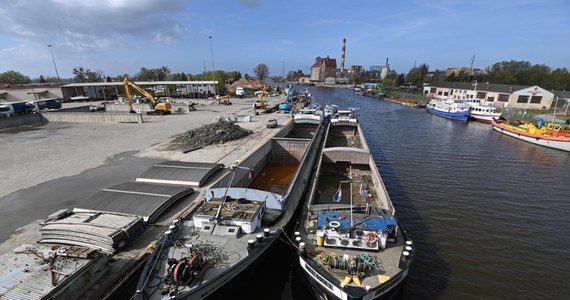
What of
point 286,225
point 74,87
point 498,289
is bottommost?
point 498,289

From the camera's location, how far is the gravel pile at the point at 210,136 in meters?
31.6

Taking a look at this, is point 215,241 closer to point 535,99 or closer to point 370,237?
point 370,237

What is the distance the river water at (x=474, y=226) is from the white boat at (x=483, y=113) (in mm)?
21540

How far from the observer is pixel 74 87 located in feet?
239

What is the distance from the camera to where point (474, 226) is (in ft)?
59.3

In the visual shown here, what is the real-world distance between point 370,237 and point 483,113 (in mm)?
59320

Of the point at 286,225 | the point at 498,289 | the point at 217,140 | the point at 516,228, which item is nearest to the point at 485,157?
the point at 516,228

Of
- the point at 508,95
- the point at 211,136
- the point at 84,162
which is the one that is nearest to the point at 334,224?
the point at 211,136

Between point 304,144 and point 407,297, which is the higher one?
point 304,144

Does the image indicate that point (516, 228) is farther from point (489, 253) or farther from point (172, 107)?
point (172, 107)

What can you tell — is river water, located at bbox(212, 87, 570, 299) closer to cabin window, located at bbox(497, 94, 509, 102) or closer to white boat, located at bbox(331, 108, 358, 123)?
white boat, located at bbox(331, 108, 358, 123)

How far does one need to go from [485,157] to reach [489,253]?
2232 centimetres

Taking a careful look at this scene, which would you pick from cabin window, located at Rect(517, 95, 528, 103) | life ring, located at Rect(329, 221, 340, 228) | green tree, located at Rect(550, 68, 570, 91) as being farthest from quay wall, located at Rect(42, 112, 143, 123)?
green tree, located at Rect(550, 68, 570, 91)

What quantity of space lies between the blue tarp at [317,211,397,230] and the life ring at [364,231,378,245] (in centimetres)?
29
